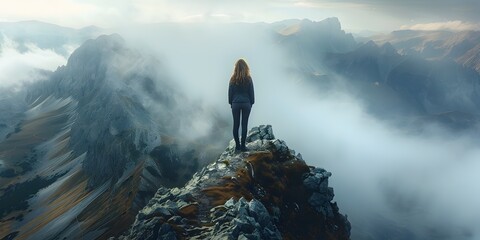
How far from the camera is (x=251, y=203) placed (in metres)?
31.6

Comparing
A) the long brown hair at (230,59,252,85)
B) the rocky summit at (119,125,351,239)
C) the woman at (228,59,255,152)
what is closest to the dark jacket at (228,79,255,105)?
the woman at (228,59,255,152)

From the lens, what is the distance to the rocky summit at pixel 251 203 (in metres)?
29.5

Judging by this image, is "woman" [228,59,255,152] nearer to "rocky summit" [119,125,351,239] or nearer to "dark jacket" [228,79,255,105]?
"dark jacket" [228,79,255,105]

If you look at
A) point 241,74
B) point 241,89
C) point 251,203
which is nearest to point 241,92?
point 241,89

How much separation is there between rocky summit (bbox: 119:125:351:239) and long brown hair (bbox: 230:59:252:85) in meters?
9.88

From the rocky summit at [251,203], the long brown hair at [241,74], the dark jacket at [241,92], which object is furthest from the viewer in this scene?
the dark jacket at [241,92]

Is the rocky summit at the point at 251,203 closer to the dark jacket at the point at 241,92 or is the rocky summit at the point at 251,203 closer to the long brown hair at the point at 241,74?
the dark jacket at the point at 241,92

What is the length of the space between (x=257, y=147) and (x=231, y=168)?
250 inches

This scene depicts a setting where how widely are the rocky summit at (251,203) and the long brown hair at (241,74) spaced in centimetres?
988

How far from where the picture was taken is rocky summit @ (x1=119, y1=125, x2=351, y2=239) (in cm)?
Result: 2948

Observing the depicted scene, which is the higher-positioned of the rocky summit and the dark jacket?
the dark jacket

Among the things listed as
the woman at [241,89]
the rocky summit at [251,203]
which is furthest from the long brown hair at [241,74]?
the rocky summit at [251,203]

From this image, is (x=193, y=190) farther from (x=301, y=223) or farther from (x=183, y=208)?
(x=301, y=223)

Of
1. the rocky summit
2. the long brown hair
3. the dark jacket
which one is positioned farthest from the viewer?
the dark jacket
